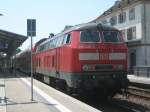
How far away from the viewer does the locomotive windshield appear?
18.0 meters

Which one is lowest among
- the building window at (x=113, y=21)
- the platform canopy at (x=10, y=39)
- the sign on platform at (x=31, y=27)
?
the sign on platform at (x=31, y=27)

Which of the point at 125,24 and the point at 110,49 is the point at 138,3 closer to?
the point at 125,24

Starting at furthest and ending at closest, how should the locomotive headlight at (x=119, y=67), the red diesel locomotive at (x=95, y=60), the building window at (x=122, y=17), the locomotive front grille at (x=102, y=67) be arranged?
the building window at (x=122, y=17) → the locomotive headlight at (x=119, y=67) → the locomotive front grille at (x=102, y=67) → the red diesel locomotive at (x=95, y=60)

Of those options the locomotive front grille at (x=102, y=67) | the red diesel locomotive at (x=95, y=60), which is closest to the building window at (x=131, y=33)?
the red diesel locomotive at (x=95, y=60)

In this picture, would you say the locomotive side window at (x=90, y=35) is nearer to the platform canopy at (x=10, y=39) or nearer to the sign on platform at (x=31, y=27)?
the sign on platform at (x=31, y=27)

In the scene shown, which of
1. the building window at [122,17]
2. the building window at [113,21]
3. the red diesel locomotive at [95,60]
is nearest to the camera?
the red diesel locomotive at [95,60]

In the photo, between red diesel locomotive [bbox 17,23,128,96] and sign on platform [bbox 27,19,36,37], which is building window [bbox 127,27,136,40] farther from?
sign on platform [bbox 27,19,36,37]

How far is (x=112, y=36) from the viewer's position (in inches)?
712

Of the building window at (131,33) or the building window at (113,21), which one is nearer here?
the building window at (131,33)

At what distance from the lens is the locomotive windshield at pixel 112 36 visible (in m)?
18.0

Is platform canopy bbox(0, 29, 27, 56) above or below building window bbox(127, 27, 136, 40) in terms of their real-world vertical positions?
below

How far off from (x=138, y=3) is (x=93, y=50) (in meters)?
42.2

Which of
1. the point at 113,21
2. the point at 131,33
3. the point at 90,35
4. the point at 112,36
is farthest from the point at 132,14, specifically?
the point at 90,35

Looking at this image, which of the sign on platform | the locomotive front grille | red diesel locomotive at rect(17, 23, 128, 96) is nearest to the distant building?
red diesel locomotive at rect(17, 23, 128, 96)
